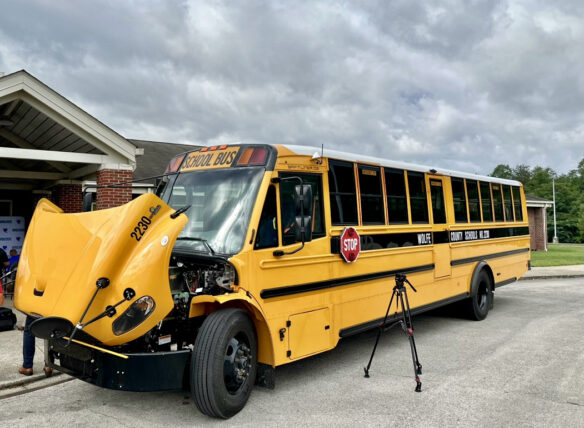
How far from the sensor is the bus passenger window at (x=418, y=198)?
7.60 m

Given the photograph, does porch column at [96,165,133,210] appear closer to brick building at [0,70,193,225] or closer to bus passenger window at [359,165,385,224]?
brick building at [0,70,193,225]

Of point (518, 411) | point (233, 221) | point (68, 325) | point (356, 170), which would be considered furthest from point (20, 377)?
point (518, 411)

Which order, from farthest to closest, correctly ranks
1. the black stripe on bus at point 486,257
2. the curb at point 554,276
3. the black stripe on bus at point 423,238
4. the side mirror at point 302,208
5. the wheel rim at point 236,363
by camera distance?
1. the curb at point 554,276
2. the black stripe on bus at point 486,257
3. the black stripe on bus at point 423,238
4. the side mirror at point 302,208
5. the wheel rim at point 236,363

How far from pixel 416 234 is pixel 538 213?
29.4m

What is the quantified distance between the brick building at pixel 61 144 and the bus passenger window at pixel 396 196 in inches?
192

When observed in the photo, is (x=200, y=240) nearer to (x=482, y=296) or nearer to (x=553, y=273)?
(x=482, y=296)

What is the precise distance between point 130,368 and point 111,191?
23.7 ft

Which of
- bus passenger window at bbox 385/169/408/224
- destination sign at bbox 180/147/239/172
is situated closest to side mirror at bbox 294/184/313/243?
destination sign at bbox 180/147/239/172

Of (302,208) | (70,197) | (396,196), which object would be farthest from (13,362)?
(70,197)

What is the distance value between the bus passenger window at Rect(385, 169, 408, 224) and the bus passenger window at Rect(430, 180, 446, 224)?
3.04 ft

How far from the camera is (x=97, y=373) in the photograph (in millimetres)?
4316

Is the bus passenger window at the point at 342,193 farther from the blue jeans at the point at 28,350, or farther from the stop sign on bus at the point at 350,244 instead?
the blue jeans at the point at 28,350

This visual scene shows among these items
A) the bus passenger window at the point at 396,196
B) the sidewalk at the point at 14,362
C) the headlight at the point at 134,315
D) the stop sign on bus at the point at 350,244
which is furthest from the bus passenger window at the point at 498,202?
the sidewalk at the point at 14,362

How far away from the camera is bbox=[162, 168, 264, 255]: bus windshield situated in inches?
195
